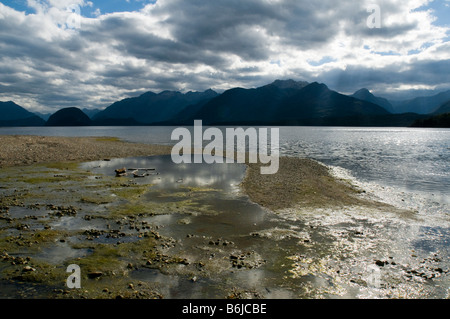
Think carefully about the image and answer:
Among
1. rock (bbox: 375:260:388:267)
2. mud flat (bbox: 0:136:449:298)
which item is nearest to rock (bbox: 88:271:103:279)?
mud flat (bbox: 0:136:449:298)

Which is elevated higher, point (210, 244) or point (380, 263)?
point (210, 244)

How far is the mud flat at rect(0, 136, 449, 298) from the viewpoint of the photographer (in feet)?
33.9

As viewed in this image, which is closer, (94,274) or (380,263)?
(94,274)

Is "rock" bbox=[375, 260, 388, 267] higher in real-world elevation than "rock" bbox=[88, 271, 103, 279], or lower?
lower

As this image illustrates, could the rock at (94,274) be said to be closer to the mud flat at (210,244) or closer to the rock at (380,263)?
the mud flat at (210,244)

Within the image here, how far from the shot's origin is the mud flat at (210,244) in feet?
33.9

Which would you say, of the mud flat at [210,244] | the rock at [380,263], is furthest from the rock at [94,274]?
the rock at [380,263]

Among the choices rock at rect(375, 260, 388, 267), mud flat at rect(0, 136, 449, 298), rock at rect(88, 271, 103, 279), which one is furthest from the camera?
rock at rect(375, 260, 388, 267)

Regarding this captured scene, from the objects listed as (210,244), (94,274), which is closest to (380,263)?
(210,244)

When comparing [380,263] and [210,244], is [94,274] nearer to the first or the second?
[210,244]

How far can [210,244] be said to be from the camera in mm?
14195

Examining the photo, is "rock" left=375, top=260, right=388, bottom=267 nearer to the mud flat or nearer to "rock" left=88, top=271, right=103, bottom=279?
the mud flat
